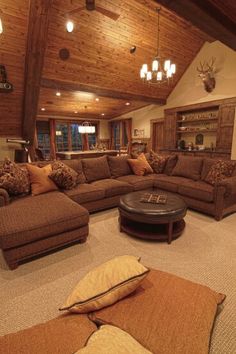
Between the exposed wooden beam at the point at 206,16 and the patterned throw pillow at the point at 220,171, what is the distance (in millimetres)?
1757

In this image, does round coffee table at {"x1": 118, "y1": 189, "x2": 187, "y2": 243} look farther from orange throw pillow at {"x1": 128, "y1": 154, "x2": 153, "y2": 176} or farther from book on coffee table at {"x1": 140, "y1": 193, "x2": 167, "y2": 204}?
orange throw pillow at {"x1": 128, "y1": 154, "x2": 153, "y2": 176}

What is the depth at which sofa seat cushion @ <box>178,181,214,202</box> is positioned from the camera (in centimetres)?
302

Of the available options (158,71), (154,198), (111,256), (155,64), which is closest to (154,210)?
(154,198)

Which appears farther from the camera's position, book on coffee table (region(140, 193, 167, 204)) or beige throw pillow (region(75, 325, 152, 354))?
book on coffee table (region(140, 193, 167, 204))

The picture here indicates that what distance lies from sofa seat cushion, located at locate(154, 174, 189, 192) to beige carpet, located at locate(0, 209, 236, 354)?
0.83m

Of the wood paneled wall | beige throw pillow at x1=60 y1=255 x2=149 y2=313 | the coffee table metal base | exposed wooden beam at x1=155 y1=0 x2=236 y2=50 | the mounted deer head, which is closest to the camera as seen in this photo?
beige throw pillow at x1=60 y1=255 x2=149 y2=313

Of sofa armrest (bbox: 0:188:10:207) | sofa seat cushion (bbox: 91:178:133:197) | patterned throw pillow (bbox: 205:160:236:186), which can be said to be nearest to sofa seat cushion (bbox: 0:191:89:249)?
sofa armrest (bbox: 0:188:10:207)

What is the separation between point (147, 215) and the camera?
228 centimetres

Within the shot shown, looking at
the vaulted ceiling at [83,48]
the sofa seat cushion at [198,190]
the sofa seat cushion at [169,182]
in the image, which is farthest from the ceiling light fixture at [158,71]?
the sofa seat cushion at [198,190]

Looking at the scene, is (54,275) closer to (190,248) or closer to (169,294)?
(169,294)

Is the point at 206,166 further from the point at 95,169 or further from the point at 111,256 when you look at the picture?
the point at 111,256

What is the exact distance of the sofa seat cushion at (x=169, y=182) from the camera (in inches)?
140

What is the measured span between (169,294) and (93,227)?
1.81 meters

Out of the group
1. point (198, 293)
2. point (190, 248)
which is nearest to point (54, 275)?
point (198, 293)
